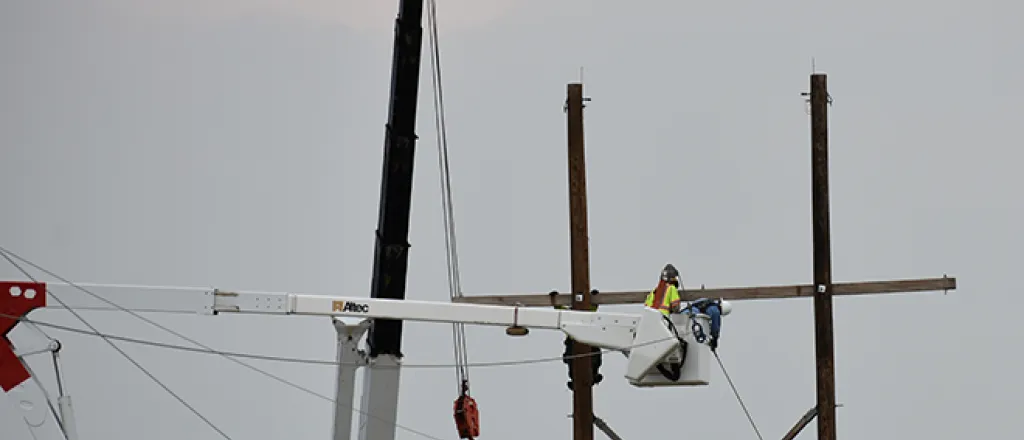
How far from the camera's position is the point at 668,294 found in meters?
20.5

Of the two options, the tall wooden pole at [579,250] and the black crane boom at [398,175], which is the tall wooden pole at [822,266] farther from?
the black crane boom at [398,175]

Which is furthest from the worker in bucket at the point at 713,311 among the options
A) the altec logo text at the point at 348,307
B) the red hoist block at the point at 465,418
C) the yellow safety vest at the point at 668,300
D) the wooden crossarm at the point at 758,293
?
the wooden crossarm at the point at 758,293

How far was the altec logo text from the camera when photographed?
18719 millimetres

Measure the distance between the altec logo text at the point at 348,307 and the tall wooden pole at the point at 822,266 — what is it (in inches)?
373

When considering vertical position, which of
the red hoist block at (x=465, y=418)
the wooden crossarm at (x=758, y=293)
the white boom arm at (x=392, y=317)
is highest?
the wooden crossarm at (x=758, y=293)

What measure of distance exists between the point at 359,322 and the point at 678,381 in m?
2.98

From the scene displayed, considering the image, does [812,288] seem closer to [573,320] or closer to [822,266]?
[822,266]

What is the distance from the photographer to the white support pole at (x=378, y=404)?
65.6 feet

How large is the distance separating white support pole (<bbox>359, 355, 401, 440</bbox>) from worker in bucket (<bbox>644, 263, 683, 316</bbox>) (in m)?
2.55

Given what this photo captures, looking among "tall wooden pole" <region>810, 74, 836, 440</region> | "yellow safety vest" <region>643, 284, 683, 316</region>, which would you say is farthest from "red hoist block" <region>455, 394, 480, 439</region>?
"tall wooden pole" <region>810, 74, 836, 440</region>

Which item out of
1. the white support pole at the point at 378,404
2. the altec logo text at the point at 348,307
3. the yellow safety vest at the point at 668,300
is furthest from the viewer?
the yellow safety vest at the point at 668,300

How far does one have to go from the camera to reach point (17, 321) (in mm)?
17391

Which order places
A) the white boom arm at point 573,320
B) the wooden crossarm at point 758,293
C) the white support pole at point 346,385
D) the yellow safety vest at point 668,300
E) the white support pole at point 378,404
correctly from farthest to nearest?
the wooden crossarm at point 758,293, the yellow safety vest at point 668,300, the white support pole at point 378,404, the white support pole at point 346,385, the white boom arm at point 573,320

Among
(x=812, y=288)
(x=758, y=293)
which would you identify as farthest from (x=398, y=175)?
(x=812, y=288)
